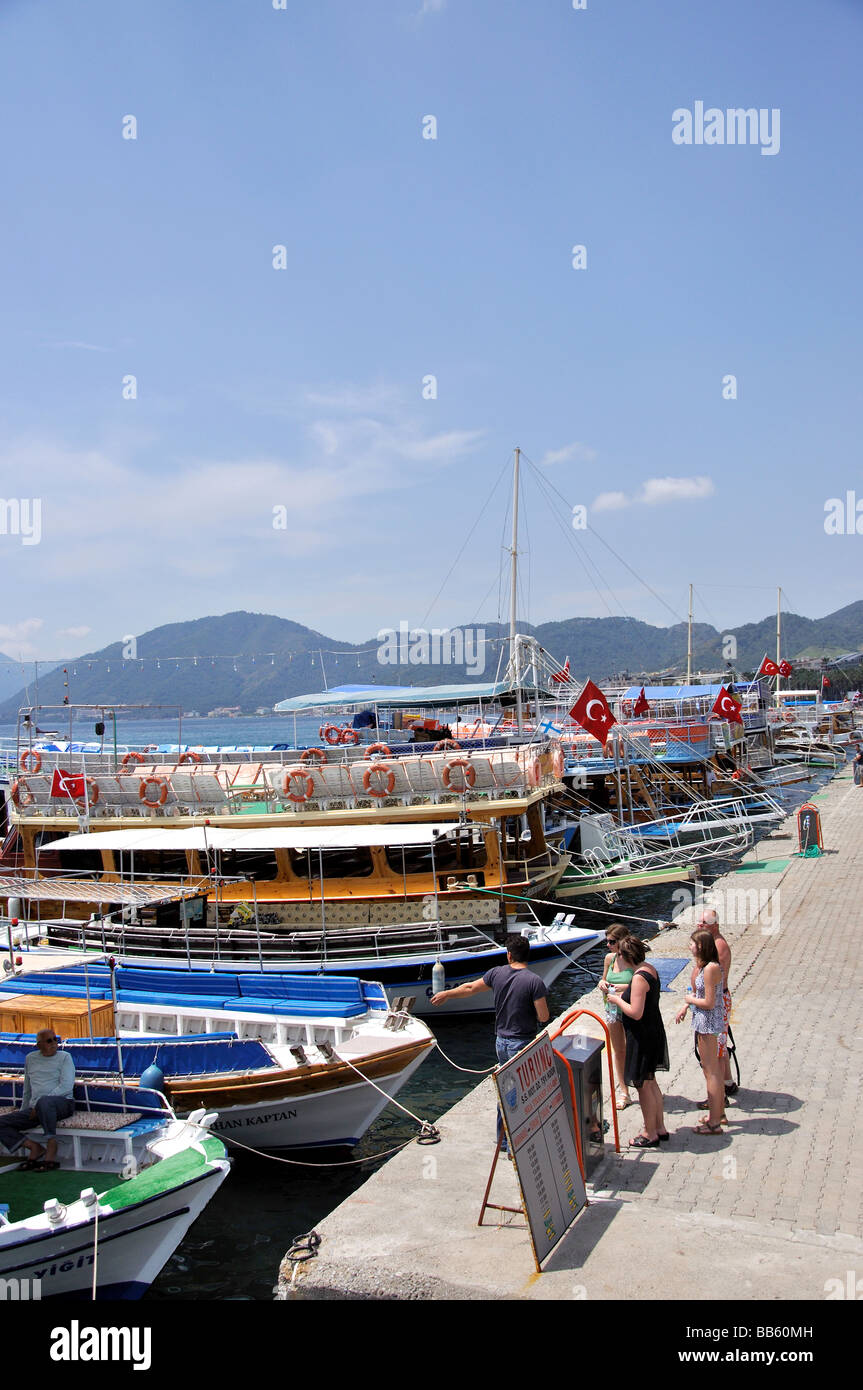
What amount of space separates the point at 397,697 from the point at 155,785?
13110 mm

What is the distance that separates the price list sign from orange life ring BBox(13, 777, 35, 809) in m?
17.5

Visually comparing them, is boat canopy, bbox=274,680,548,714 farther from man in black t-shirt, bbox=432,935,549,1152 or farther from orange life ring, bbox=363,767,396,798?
man in black t-shirt, bbox=432,935,549,1152

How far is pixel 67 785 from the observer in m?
20.5

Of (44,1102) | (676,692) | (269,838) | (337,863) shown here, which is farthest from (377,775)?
(676,692)

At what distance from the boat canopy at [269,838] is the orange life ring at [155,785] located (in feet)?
6.86

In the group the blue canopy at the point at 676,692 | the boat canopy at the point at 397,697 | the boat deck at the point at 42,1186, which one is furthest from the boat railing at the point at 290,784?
the blue canopy at the point at 676,692

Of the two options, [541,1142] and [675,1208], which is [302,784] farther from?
[541,1142]

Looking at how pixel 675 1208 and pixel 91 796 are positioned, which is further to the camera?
pixel 91 796

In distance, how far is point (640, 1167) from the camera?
7605 mm

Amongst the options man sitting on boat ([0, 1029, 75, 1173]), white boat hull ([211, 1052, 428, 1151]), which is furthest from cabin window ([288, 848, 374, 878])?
man sitting on boat ([0, 1029, 75, 1173])

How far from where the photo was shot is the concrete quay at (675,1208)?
5.98 m

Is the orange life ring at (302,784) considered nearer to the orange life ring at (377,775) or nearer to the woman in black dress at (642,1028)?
the orange life ring at (377,775)
